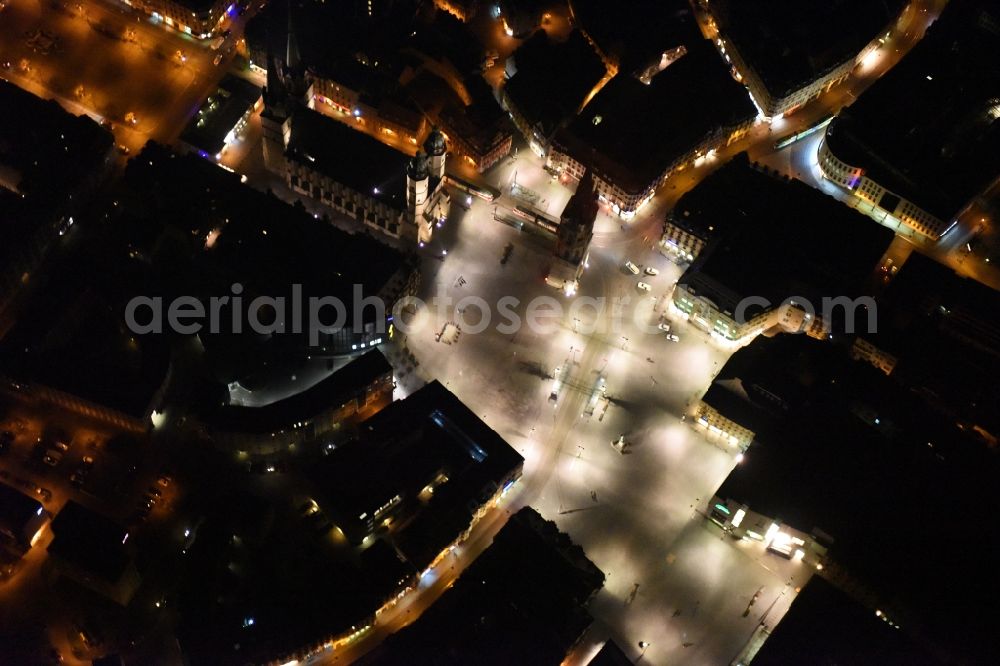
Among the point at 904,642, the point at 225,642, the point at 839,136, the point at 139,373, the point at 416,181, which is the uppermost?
the point at 839,136

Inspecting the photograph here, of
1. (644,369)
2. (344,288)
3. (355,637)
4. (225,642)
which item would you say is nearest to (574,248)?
(644,369)

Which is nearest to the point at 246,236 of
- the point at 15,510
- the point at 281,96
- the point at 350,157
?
the point at 350,157

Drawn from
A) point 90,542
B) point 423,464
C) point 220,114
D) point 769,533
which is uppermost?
point 220,114

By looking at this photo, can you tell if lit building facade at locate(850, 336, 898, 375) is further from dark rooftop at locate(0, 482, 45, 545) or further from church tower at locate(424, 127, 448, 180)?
dark rooftop at locate(0, 482, 45, 545)

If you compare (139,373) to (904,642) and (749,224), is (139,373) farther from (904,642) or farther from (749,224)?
(904,642)

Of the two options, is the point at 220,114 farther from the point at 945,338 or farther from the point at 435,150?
the point at 945,338

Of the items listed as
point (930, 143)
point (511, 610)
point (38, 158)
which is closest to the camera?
point (511, 610)
